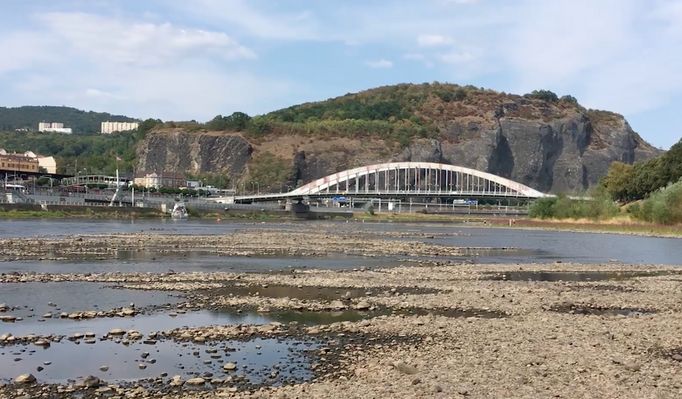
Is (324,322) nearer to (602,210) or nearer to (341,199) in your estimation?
(602,210)

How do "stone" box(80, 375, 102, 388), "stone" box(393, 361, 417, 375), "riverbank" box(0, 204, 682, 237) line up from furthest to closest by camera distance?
"riverbank" box(0, 204, 682, 237), "stone" box(393, 361, 417, 375), "stone" box(80, 375, 102, 388)

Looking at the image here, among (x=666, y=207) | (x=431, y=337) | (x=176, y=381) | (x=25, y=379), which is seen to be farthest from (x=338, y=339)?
(x=666, y=207)

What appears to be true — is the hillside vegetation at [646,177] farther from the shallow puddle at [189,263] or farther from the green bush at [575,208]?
the shallow puddle at [189,263]

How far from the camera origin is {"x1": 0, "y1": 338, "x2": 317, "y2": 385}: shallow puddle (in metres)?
12.9

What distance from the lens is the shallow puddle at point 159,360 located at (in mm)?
12883

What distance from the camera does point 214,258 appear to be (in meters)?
39.9

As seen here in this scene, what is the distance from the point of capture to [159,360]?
14.0 meters

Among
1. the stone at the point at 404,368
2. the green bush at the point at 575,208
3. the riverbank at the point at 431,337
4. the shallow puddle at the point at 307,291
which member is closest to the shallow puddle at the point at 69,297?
the riverbank at the point at 431,337

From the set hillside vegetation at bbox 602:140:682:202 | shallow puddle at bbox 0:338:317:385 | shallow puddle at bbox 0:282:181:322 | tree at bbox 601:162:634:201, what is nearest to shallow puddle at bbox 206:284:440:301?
shallow puddle at bbox 0:282:181:322

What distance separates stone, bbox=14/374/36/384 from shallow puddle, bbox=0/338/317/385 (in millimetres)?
165

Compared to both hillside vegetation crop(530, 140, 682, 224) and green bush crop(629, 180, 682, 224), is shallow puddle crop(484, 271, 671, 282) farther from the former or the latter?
hillside vegetation crop(530, 140, 682, 224)

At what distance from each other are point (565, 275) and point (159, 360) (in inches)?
962

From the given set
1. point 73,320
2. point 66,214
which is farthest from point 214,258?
point 66,214

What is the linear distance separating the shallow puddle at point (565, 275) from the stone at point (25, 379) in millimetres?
22126
